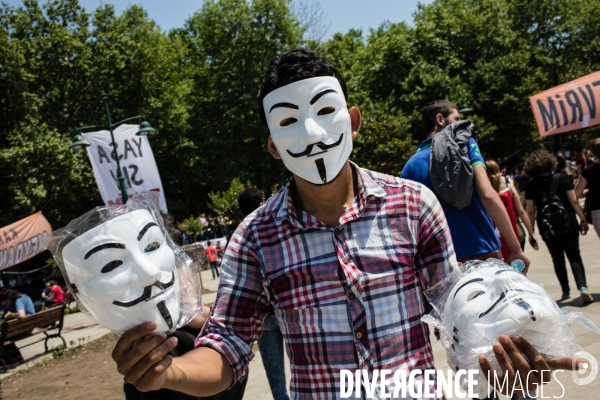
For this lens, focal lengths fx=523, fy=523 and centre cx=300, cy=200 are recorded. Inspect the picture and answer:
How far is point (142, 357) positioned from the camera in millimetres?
1534

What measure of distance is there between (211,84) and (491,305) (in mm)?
28147

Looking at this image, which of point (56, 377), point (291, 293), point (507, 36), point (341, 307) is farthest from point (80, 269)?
point (507, 36)

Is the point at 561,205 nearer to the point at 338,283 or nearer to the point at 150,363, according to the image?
the point at 338,283

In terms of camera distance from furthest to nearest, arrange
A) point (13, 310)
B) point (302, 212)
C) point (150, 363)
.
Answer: point (13, 310) < point (302, 212) < point (150, 363)

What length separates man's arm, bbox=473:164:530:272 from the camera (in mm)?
3410

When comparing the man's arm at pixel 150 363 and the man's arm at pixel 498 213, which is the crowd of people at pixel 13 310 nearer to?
the man's arm at pixel 498 213

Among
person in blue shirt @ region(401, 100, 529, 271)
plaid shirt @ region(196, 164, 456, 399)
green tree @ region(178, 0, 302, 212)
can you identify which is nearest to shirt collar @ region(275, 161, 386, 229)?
plaid shirt @ region(196, 164, 456, 399)

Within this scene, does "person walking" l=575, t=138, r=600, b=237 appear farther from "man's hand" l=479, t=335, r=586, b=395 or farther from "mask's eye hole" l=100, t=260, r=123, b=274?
"mask's eye hole" l=100, t=260, r=123, b=274

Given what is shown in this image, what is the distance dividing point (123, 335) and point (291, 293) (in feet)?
1.90

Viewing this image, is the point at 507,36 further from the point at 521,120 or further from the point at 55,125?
the point at 55,125

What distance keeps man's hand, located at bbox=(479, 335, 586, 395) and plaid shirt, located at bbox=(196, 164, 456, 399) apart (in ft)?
1.12

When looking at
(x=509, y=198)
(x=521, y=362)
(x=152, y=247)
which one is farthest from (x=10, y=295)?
(x=521, y=362)

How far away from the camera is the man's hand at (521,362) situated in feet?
5.01

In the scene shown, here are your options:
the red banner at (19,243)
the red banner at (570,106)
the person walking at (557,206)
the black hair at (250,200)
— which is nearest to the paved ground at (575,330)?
the person walking at (557,206)
